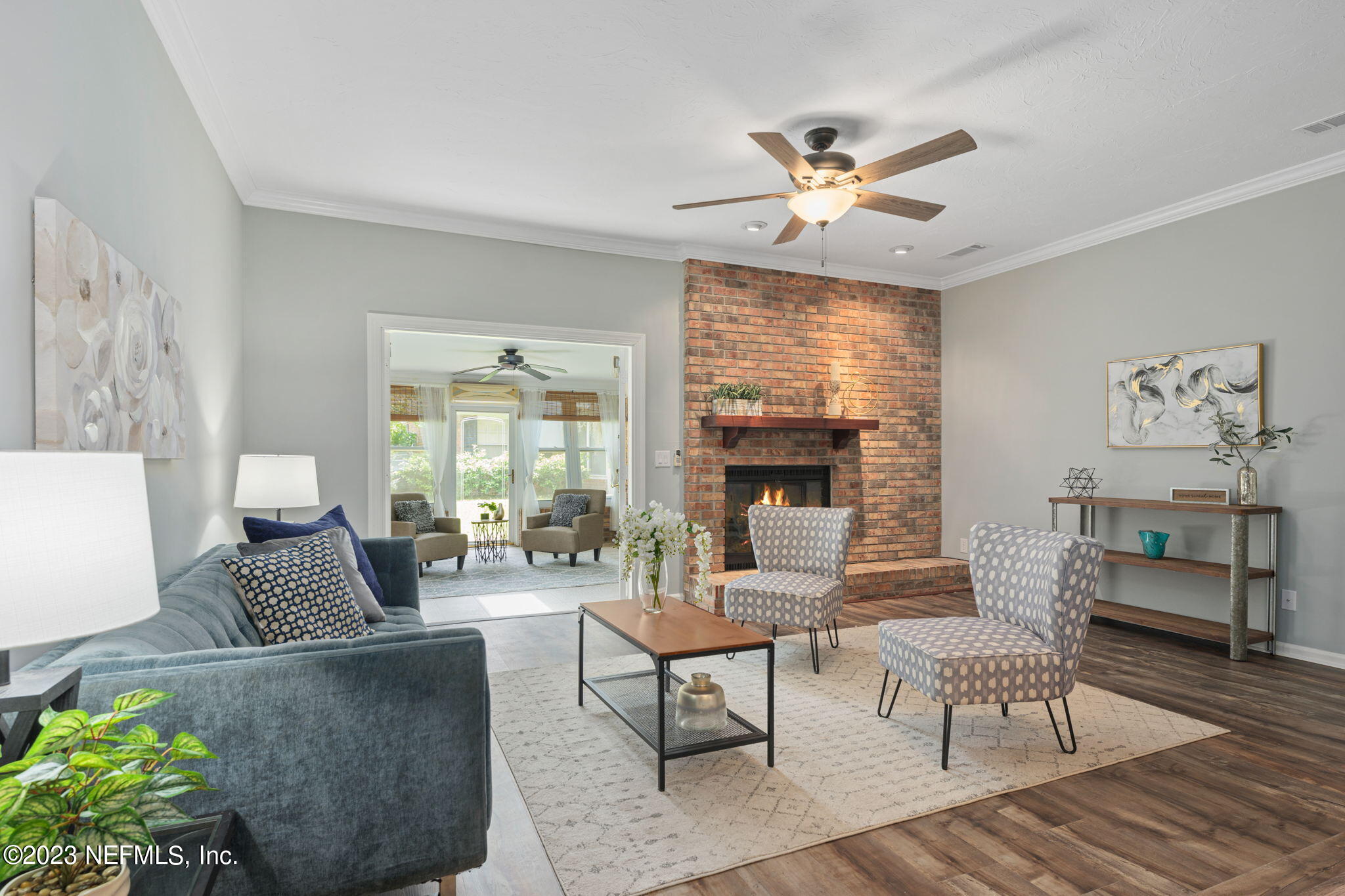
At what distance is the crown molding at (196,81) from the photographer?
246 cm

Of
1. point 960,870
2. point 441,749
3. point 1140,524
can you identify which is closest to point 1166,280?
point 1140,524

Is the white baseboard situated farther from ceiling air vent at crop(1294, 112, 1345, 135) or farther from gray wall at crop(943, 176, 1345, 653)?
ceiling air vent at crop(1294, 112, 1345, 135)

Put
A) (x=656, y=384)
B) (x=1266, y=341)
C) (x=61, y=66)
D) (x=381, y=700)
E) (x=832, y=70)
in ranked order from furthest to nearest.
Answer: (x=656, y=384) < (x=1266, y=341) < (x=832, y=70) < (x=61, y=66) < (x=381, y=700)

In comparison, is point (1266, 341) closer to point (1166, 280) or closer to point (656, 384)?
point (1166, 280)

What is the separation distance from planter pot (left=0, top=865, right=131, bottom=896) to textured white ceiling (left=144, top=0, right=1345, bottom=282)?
103 inches

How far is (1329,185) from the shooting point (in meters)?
3.85

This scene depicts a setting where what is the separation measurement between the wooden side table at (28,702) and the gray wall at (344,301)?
3.55 meters

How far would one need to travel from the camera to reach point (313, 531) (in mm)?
2928

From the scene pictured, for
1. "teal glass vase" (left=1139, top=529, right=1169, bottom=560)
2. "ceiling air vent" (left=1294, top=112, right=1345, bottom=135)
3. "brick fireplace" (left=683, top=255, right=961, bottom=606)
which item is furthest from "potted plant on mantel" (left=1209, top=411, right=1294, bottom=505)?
"brick fireplace" (left=683, top=255, right=961, bottom=606)

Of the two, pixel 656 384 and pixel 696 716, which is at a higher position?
pixel 656 384

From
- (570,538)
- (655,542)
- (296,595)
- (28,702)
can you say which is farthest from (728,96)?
(570,538)

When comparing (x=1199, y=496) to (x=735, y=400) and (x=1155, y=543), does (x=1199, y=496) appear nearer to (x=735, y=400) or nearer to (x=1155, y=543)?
(x=1155, y=543)

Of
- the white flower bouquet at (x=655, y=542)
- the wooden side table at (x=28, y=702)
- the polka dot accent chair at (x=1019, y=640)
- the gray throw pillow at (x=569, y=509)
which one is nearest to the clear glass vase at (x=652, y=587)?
the white flower bouquet at (x=655, y=542)

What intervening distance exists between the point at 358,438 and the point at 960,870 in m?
3.98
